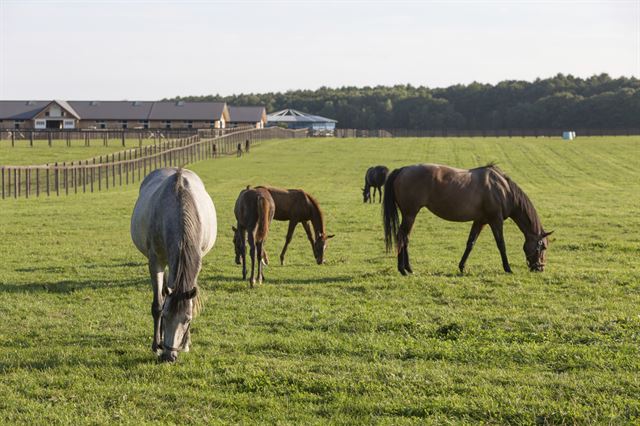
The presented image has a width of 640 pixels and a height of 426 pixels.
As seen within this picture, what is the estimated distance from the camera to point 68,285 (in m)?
12.0

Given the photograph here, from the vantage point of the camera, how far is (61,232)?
1923 cm

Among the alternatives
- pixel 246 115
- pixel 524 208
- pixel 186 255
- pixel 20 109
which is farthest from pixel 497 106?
pixel 186 255

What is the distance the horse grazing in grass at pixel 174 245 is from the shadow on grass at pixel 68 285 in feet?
10.6

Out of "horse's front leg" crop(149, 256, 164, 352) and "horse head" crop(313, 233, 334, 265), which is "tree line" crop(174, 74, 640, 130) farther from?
"horse's front leg" crop(149, 256, 164, 352)

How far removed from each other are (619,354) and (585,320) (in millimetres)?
1668

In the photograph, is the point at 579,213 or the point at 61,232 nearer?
the point at 61,232

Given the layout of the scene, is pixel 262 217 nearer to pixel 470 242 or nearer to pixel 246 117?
pixel 470 242

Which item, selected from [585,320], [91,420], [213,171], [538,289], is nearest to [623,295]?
[538,289]

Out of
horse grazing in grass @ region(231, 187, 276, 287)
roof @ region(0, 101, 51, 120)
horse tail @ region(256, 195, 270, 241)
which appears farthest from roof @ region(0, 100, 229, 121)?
horse tail @ region(256, 195, 270, 241)

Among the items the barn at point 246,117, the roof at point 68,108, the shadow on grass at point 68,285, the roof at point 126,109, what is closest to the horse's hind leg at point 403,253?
the shadow on grass at point 68,285

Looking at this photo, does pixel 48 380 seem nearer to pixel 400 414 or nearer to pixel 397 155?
pixel 400 414

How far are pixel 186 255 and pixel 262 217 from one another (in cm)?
489

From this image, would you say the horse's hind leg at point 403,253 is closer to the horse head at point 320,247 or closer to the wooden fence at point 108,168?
the horse head at point 320,247

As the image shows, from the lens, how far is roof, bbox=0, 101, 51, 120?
317ft
